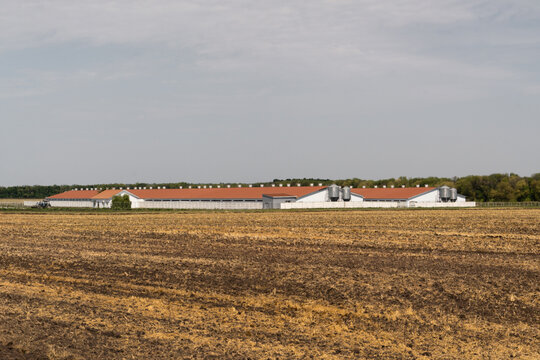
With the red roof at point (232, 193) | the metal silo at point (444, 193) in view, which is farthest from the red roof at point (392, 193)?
the red roof at point (232, 193)

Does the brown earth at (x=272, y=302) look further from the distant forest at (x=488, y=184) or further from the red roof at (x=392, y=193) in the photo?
the distant forest at (x=488, y=184)

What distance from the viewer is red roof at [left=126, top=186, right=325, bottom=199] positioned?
9406cm

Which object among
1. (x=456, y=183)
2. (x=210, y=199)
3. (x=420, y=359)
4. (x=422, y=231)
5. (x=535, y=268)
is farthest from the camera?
(x=456, y=183)

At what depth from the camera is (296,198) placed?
9088 cm

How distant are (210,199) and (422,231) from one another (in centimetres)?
6547

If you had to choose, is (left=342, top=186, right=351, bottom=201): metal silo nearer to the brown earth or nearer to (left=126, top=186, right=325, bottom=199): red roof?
(left=126, top=186, right=325, bottom=199): red roof

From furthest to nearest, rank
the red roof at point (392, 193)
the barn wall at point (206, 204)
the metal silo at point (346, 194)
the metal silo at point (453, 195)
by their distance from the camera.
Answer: the metal silo at point (453, 195) → the red roof at point (392, 193) → the metal silo at point (346, 194) → the barn wall at point (206, 204)

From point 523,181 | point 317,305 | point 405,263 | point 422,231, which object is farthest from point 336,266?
point 523,181

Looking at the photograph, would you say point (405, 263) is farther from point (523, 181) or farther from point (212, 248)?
point (523, 181)

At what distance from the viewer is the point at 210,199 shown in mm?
97875

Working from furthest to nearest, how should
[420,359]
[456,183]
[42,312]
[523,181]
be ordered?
[456,183]
[523,181]
[42,312]
[420,359]

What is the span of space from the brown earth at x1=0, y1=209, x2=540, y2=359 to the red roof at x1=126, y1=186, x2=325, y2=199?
221 feet

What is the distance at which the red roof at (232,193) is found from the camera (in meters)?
94.1

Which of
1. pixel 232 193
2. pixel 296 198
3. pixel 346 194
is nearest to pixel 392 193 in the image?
pixel 346 194
